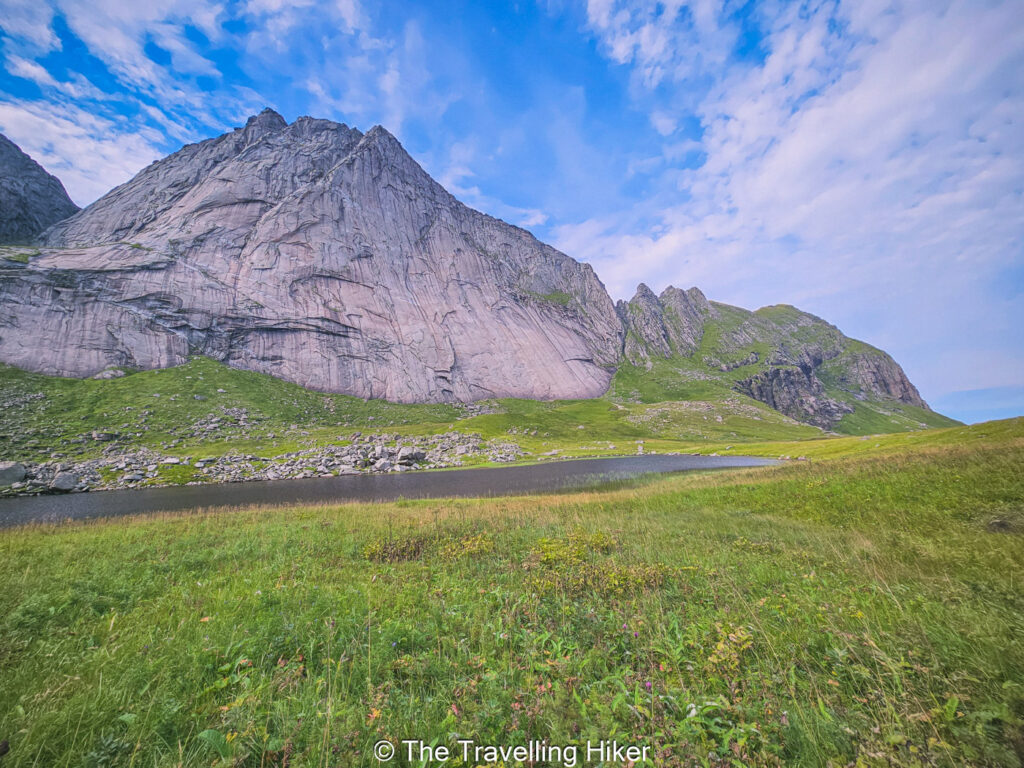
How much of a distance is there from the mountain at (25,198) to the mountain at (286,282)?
871cm

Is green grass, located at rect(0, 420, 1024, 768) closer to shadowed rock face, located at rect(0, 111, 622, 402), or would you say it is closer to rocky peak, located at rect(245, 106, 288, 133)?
shadowed rock face, located at rect(0, 111, 622, 402)

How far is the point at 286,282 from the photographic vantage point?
14038 centimetres

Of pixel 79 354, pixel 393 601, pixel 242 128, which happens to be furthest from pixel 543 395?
pixel 242 128

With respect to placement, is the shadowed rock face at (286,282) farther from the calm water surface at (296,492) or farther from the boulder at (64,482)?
the calm water surface at (296,492)

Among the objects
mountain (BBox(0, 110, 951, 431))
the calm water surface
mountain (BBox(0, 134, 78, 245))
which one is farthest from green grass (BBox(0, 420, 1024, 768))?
mountain (BBox(0, 134, 78, 245))

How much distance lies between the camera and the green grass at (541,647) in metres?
3.52

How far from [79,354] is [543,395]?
520ft

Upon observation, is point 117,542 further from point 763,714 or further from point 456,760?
point 763,714

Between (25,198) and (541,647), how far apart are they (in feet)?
913

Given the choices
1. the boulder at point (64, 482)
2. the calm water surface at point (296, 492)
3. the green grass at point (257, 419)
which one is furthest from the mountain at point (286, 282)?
the calm water surface at point (296, 492)

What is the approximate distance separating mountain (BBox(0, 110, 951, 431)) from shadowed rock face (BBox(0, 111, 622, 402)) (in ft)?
1.83

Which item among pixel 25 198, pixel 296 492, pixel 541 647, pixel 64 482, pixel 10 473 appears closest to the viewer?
pixel 541 647

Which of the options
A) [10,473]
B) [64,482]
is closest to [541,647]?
[64,482]

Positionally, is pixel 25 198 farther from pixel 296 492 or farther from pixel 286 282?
pixel 296 492
